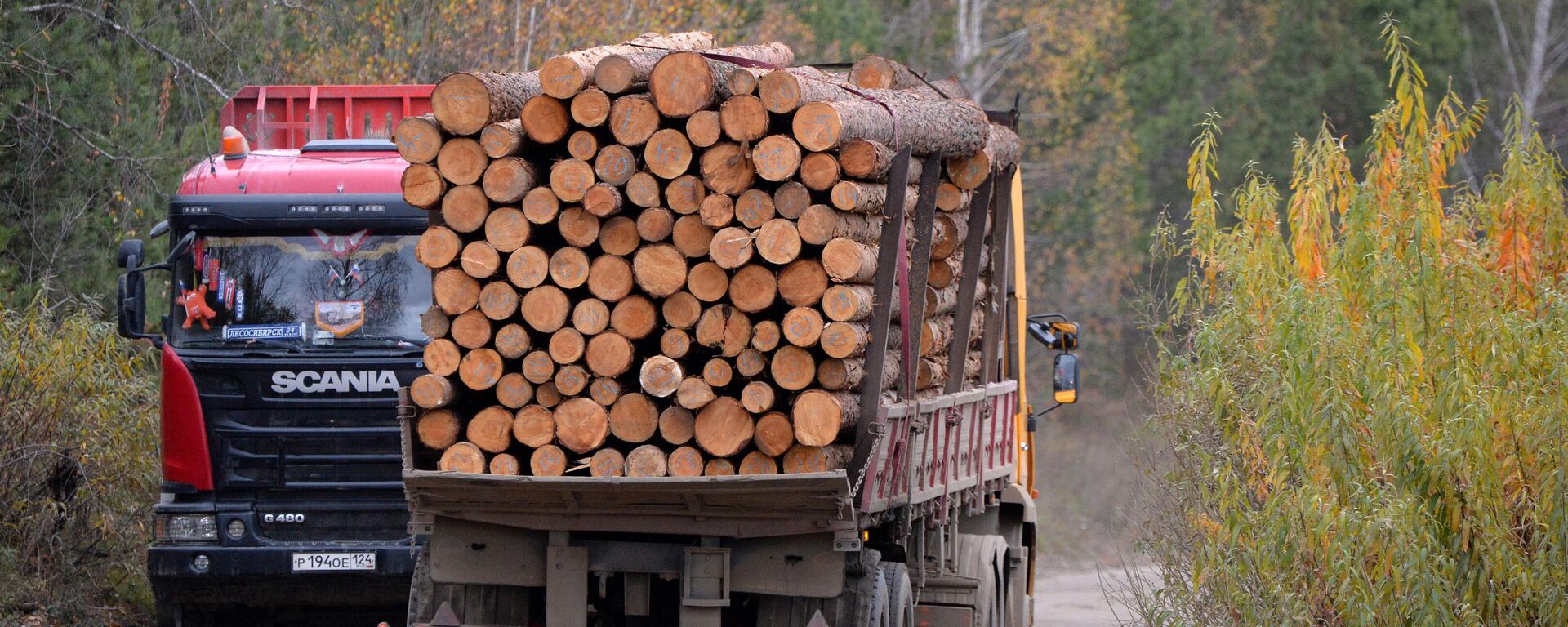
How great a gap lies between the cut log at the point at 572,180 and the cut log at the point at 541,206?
0.12 feet

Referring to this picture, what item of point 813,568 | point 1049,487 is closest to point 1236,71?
point 1049,487

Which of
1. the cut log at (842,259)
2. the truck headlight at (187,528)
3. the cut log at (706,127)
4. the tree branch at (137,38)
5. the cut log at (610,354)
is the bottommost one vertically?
the truck headlight at (187,528)

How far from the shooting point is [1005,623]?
34.7 ft

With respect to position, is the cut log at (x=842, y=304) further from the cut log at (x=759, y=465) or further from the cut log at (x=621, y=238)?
the cut log at (x=621, y=238)

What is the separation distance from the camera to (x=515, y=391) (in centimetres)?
698

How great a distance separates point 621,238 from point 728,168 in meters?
0.52

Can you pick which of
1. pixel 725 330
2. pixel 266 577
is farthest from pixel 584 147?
pixel 266 577

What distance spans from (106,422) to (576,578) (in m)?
5.25

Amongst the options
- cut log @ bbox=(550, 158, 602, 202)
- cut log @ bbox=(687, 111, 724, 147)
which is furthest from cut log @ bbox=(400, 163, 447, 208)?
cut log @ bbox=(687, 111, 724, 147)

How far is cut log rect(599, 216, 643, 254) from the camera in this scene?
6.94m

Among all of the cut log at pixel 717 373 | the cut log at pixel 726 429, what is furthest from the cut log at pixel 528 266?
the cut log at pixel 726 429

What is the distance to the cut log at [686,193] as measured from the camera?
6.85 meters

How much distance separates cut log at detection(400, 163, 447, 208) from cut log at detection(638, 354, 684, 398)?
1098mm

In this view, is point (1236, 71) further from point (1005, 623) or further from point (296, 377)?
point (296, 377)
